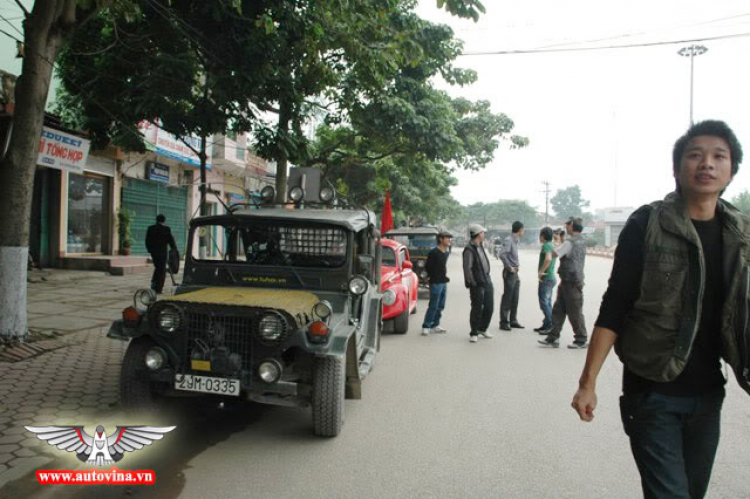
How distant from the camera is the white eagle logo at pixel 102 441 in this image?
373cm

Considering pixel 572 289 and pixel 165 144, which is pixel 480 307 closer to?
pixel 572 289

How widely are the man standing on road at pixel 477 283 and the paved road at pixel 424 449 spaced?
8.06 feet

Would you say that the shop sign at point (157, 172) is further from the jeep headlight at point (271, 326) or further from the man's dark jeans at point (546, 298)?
the jeep headlight at point (271, 326)

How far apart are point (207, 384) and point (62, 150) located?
8.92 m

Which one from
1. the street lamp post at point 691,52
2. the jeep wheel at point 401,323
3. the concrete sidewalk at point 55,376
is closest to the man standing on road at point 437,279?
the jeep wheel at point 401,323

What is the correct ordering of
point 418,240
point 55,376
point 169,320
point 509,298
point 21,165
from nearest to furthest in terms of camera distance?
point 169,320
point 55,376
point 21,165
point 509,298
point 418,240

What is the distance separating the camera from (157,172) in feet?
65.6

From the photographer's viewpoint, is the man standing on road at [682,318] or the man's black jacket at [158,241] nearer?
the man standing on road at [682,318]

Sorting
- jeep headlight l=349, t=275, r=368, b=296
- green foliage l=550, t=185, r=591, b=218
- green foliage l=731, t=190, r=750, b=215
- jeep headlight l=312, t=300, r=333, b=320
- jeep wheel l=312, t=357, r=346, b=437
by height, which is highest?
green foliage l=550, t=185, r=591, b=218

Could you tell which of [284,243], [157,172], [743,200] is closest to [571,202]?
[743,200]

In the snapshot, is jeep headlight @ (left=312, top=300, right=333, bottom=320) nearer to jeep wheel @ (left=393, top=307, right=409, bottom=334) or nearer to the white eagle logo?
the white eagle logo

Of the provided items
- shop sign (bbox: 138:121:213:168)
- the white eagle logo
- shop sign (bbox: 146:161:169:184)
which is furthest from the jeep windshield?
shop sign (bbox: 146:161:169:184)

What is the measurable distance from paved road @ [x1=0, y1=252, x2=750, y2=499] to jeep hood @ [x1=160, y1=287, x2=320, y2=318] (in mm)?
1038

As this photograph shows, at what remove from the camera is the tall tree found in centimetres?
648
